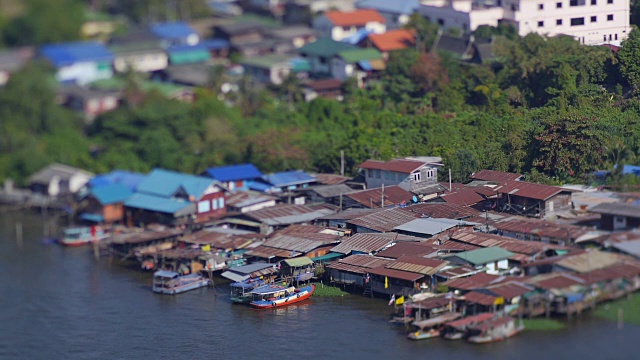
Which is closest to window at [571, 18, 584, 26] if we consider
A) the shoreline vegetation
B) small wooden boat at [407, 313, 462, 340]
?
the shoreline vegetation

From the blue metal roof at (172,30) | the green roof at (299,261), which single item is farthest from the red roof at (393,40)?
the green roof at (299,261)

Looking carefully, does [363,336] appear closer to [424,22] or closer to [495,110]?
[495,110]

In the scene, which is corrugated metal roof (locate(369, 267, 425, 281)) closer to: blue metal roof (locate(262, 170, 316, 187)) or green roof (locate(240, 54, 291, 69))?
blue metal roof (locate(262, 170, 316, 187))

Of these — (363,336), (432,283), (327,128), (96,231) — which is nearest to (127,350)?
(363,336)

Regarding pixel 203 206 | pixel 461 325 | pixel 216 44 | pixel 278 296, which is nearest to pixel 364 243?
pixel 278 296

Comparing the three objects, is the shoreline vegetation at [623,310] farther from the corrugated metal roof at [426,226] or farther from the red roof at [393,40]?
the red roof at [393,40]

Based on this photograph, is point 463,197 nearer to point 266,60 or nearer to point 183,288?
point 183,288
